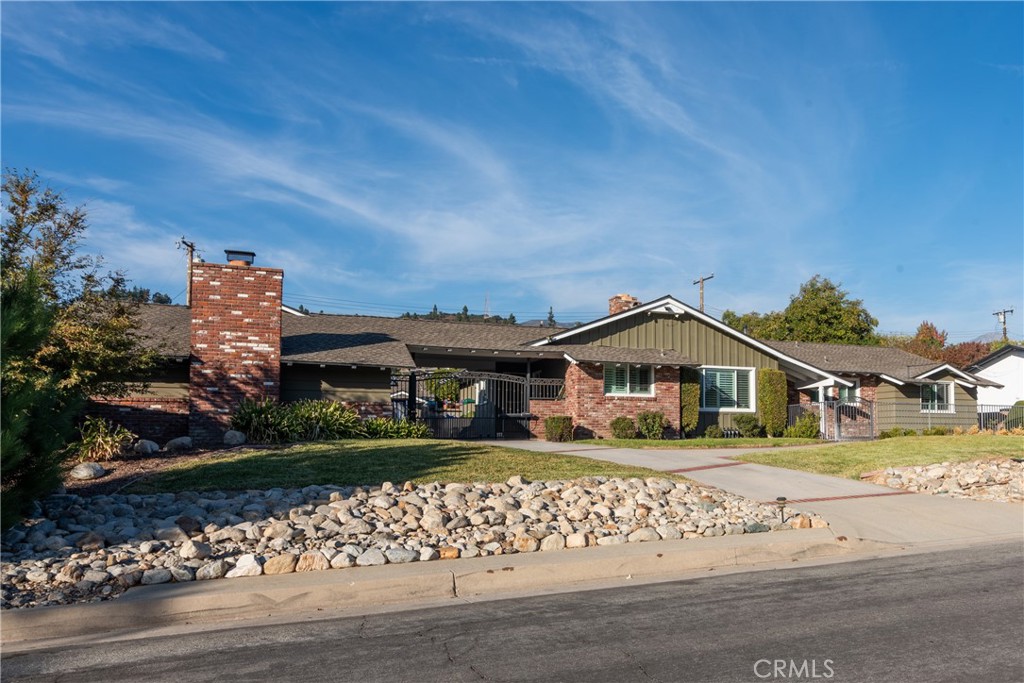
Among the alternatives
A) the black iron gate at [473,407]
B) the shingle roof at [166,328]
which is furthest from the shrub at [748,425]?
the shingle roof at [166,328]

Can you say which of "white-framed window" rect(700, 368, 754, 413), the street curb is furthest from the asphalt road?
"white-framed window" rect(700, 368, 754, 413)

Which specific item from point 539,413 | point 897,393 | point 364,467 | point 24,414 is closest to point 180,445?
point 364,467

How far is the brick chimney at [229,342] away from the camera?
58.3 ft

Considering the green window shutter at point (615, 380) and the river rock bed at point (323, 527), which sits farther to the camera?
the green window shutter at point (615, 380)

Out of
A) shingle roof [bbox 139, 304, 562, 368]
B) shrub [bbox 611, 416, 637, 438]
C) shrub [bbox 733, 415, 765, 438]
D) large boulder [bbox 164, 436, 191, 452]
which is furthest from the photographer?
shrub [bbox 733, 415, 765, 438]

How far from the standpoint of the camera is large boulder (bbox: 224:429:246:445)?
1578cm

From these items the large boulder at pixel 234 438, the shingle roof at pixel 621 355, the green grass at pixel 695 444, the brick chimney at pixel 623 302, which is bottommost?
the green grass at pixel 695 444

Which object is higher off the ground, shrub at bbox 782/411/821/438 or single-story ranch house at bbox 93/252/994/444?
single-story ranch house at bbox 93/252/994/444

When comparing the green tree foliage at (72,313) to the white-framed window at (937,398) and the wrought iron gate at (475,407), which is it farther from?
the white-framed window at (937,398)

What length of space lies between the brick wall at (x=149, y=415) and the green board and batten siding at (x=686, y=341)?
485 inches

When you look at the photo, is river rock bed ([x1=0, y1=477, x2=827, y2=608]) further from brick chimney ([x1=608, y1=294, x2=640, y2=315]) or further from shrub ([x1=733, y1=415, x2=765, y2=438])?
brick chimney ([x1=608, y1=294, x2=640, y2=315])

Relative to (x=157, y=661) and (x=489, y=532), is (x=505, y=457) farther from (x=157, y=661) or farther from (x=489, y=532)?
(x=157, y=661)

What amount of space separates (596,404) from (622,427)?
43.6 inches

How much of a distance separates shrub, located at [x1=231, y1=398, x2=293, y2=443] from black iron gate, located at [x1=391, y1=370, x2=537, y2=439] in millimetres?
4658
